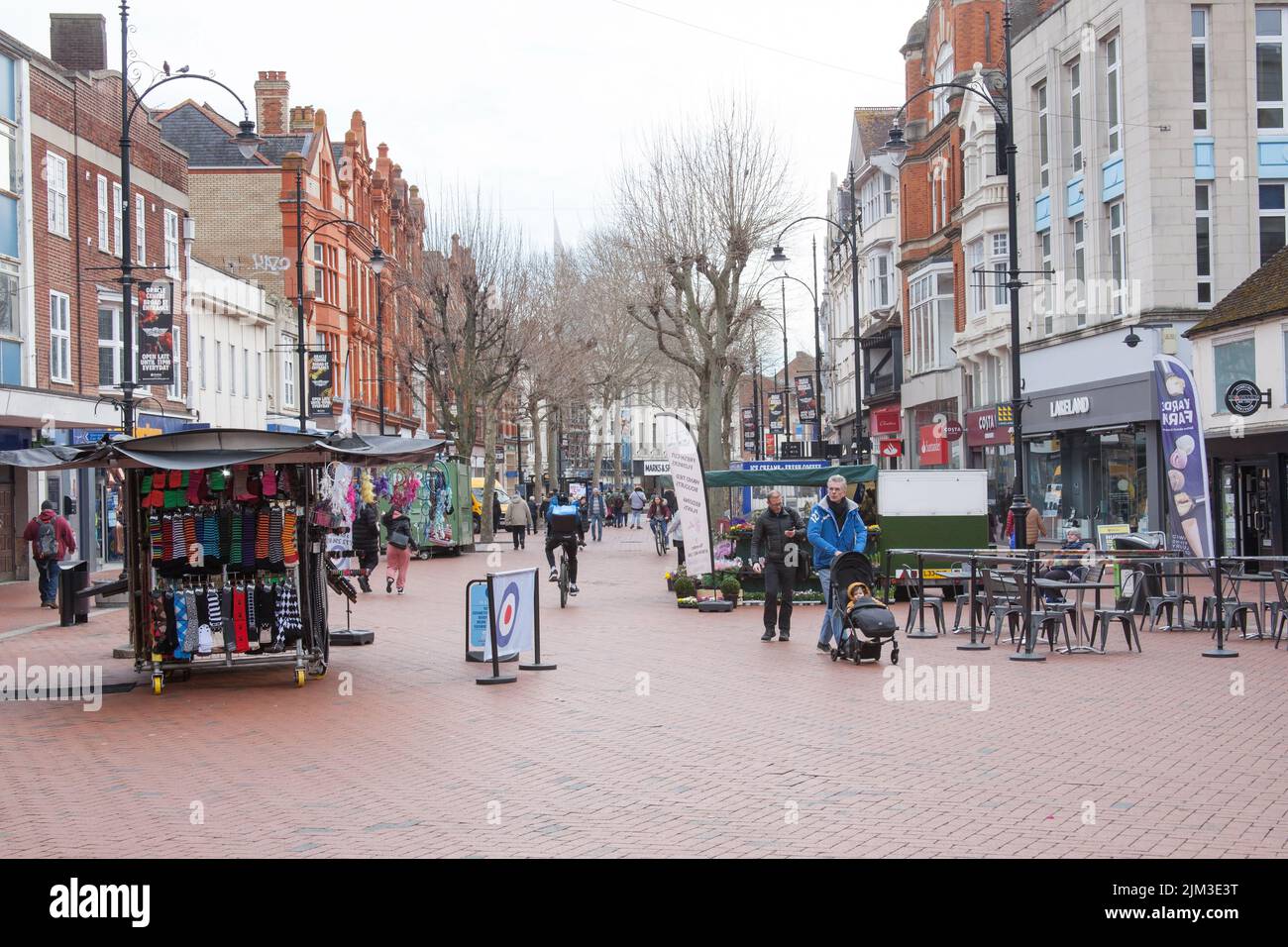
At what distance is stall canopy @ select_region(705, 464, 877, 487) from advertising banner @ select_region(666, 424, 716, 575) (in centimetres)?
100

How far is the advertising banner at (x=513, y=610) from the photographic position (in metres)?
14.0

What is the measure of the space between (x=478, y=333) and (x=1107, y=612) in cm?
3771

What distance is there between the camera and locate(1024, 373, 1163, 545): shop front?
103 feet

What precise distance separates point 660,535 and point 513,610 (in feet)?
91.3

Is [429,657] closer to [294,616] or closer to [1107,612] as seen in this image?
[294,616]

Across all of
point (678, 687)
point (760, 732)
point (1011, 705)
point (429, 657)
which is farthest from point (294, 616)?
point (1011, 705)

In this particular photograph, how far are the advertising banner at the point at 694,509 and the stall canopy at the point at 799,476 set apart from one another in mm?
995

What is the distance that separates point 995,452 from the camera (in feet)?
140

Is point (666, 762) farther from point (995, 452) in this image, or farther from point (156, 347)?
point (995, 452)

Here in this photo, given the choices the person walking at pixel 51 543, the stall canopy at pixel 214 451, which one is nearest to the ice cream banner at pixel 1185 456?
the stall canopy at pixel 214 451

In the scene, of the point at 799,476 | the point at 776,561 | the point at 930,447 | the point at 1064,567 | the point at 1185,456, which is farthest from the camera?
the point at 930,447

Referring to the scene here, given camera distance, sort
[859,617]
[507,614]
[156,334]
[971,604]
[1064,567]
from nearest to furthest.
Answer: [507,614] → [859,617] → [971,604] → [1064,567] → [156,334]

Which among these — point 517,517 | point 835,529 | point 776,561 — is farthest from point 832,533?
point 517,517

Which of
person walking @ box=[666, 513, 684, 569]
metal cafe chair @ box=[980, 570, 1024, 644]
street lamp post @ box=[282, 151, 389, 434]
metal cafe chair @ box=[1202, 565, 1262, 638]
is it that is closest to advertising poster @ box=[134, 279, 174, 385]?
street lamp post @ box=[282, 151, 389, 434]
